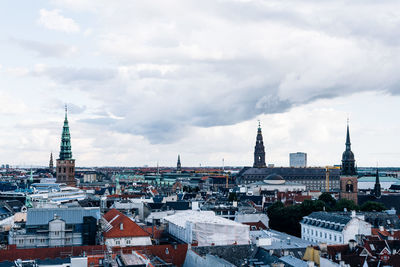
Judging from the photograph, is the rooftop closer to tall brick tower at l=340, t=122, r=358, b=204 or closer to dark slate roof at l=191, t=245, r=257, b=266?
dark slate roof at l=191, t=245, r=257, b=266

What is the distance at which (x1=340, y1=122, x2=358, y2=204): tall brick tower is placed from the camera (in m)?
149

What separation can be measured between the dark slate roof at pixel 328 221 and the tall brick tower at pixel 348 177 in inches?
2169

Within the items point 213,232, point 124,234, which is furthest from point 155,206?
point 124,234

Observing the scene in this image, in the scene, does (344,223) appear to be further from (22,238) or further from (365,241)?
(22,238)

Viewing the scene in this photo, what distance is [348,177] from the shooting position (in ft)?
495

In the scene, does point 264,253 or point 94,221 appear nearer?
point 264,253

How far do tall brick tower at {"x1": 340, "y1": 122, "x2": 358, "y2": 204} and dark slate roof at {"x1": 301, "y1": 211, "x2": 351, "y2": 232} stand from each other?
55.1 metres

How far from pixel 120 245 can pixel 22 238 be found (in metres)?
13.2

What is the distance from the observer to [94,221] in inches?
2857

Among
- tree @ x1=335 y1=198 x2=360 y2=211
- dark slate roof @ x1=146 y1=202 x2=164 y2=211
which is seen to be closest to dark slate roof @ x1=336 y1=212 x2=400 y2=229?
tree @ x1=335 y1=198 x2=360 y2=211

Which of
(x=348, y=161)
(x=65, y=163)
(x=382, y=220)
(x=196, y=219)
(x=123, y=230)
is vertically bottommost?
(x=382, y=220)

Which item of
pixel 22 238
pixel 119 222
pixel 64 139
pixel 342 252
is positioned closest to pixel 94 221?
pixel 119 222

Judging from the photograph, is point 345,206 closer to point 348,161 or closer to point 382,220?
point 382,220

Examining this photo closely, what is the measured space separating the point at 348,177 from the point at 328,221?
64.5 m
